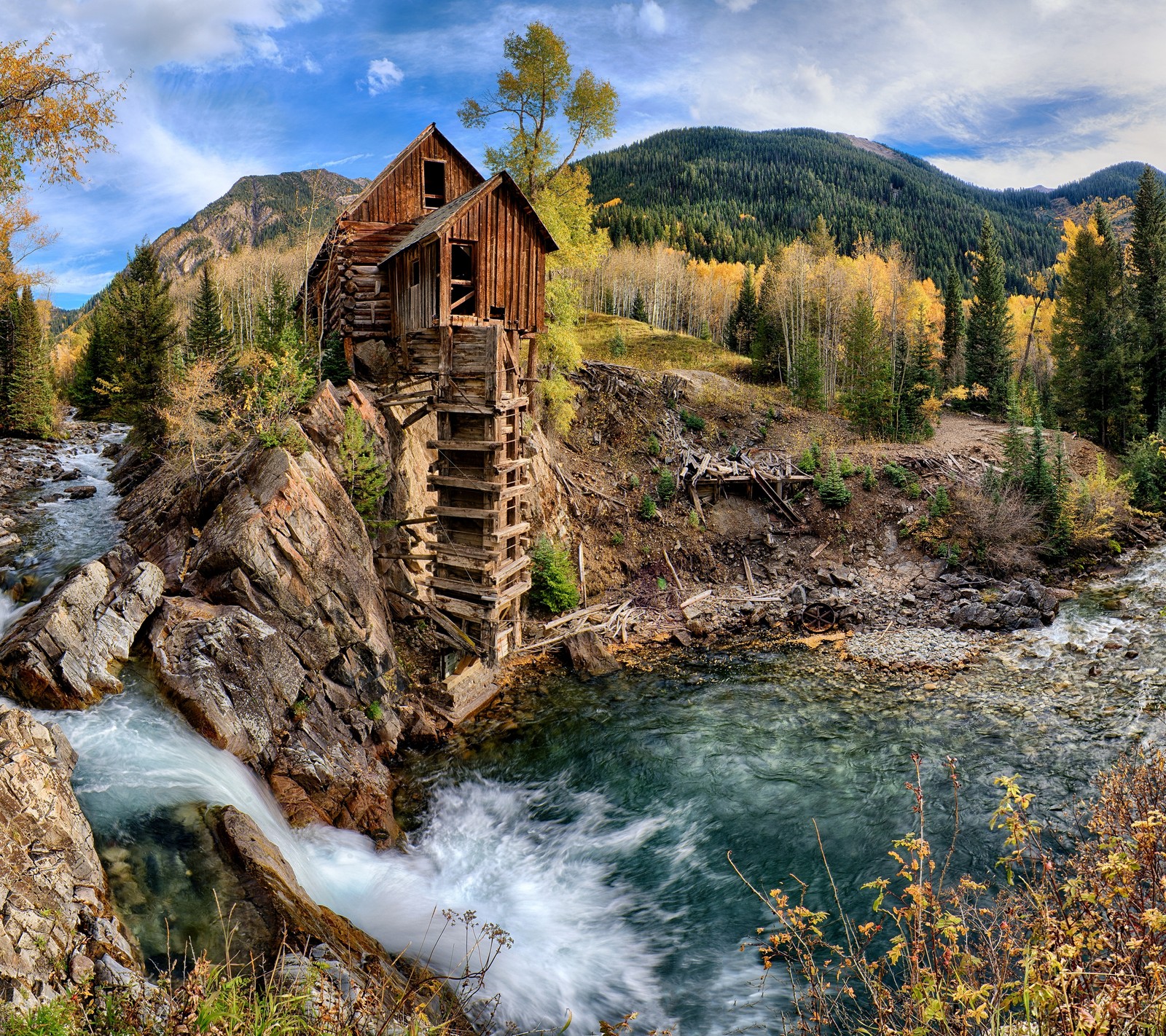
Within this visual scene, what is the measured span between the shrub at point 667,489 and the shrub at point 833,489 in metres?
6.30

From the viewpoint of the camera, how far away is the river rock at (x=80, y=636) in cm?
923

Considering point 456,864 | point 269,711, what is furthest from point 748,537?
point 269,711

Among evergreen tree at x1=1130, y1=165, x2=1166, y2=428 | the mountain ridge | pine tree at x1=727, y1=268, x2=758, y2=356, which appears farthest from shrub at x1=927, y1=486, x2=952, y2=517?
the mountain ridge

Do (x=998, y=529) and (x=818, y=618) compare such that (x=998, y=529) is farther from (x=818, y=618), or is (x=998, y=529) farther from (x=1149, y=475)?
(x=1149, y=475)

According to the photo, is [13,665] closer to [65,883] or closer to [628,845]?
[65,883]

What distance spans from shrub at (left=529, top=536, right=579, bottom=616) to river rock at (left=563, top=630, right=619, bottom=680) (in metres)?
1.68

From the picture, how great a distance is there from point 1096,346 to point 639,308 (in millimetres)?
41881

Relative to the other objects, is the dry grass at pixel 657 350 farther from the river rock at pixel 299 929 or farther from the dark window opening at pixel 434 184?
the river rock at pixel 299 929

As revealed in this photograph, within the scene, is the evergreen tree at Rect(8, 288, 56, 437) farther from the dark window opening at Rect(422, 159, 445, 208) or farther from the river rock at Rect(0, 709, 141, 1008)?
the river rock at Rect(0, 709, 141, 1008)

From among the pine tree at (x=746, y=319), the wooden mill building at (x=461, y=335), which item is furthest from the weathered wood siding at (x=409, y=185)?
the pine tree at (x=746, y=319)

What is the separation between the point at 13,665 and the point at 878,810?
14377 millimetres

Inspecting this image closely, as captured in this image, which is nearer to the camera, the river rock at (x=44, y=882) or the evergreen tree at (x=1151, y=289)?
the river rock at (x=44, y=882)

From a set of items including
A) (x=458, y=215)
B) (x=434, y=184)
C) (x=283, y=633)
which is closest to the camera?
(x=283, y=633)

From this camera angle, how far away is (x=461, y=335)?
55.4 feet
